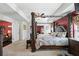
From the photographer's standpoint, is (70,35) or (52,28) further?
(52,28)

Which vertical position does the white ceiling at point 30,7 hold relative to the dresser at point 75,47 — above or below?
above

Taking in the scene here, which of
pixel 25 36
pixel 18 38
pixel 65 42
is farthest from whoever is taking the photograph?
pixel 25 36

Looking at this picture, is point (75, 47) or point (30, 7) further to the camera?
point (30, 7)

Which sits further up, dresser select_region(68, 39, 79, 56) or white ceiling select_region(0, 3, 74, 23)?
white ceiling select_region(0, 3, 74, 23)

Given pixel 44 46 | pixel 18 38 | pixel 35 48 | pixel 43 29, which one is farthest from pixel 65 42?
pixel 18 38

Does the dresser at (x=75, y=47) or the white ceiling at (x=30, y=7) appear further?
the white ceiling at (x=30, y=7)

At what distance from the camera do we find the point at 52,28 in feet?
29.2

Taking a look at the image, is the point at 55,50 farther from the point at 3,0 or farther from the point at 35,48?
the point at 3,0

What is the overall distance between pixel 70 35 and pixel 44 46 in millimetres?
1316

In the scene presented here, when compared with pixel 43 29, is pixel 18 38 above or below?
below

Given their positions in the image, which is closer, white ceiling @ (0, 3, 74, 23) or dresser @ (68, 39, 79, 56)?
dresser @ (68, 39, 79, 56)

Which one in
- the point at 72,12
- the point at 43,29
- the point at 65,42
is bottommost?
the point at 65,42

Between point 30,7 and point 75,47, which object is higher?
point 30,7

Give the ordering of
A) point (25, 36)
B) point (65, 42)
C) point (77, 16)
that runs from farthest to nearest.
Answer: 1. point (25, 36)
2. point (65, 42)
3. point (77, 16)
